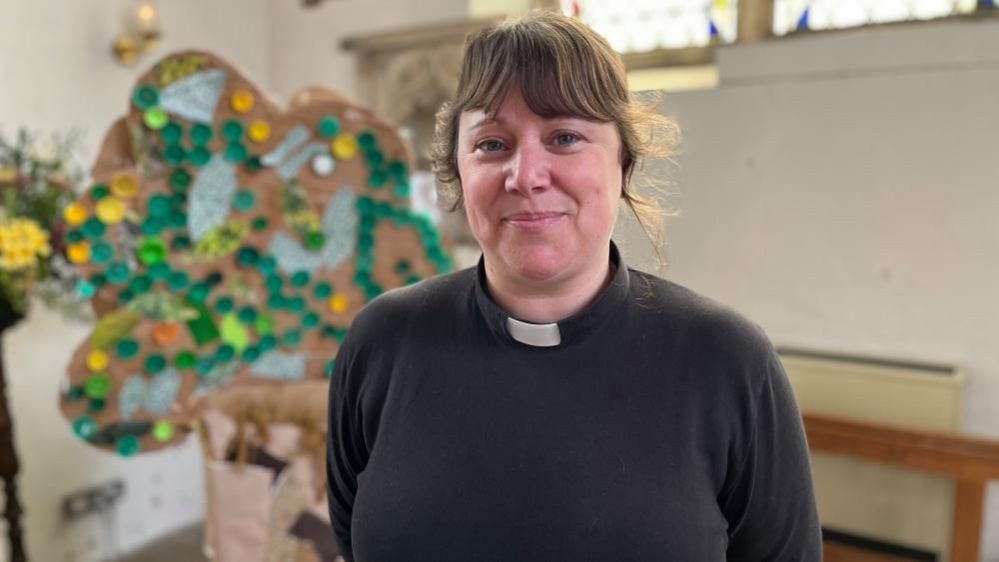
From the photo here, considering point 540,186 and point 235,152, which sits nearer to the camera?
point 540,186

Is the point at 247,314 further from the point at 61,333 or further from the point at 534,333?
the point at 61,333

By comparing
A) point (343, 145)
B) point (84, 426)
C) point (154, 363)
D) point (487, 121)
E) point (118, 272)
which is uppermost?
point (487, 121)

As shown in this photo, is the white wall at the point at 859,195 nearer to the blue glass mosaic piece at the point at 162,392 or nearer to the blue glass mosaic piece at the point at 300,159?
the blue glass mosaic piece at the point at 300,159

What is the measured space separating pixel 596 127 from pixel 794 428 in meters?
0.43

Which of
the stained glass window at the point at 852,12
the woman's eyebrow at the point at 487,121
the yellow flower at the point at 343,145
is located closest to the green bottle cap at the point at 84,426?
the yellow flower at the point at 343,145

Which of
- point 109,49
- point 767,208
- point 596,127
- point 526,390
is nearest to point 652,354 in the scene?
point 526,390

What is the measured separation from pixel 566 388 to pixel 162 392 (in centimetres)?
119

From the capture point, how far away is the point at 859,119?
2205 millimetres

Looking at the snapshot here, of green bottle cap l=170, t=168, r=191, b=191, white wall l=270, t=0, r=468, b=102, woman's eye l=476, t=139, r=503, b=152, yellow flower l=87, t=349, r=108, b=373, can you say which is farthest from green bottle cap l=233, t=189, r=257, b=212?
white wall l=270, t=0, r=468, b=102

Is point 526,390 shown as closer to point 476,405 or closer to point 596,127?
point 476,405

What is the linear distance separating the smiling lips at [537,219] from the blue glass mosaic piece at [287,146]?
1.05 metres

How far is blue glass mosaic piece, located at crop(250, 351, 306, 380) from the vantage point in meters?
1.73

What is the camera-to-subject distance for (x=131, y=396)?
1617 millimetres

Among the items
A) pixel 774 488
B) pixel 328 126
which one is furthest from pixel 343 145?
pixel 774 488
